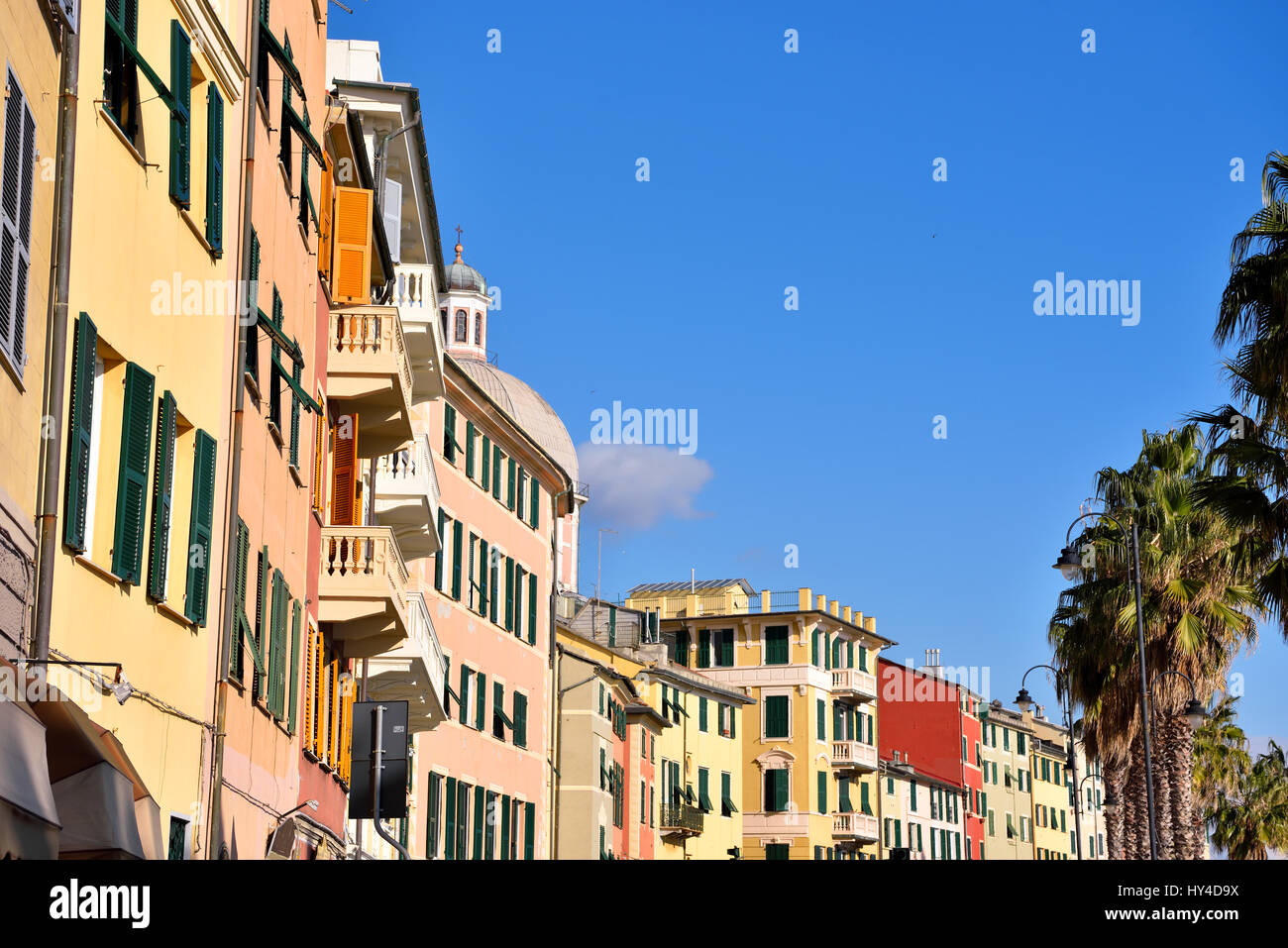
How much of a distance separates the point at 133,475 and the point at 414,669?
16296 millimetres

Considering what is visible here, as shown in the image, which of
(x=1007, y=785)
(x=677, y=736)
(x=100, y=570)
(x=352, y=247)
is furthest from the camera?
(x=1007, y=785)

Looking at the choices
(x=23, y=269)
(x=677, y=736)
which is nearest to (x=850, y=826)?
(x=677, y=736)

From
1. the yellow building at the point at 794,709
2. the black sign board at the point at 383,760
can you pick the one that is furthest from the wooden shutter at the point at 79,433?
the yellow building at the point at 794,709

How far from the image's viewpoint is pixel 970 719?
107 meters

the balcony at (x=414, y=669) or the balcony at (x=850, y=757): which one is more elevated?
the balcony at (x=850, y=757)

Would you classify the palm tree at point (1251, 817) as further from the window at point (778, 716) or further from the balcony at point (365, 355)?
the balcony at point (365, 355)

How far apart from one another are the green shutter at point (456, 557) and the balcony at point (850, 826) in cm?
4847

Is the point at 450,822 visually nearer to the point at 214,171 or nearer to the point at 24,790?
the point at 214,171

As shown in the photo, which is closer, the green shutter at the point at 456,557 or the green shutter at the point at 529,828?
the green shutter at the point at 456,557

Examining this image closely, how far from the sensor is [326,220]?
25688 millimetres

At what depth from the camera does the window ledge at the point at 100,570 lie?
504 inches

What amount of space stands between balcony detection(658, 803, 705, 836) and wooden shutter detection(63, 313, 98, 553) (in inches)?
2334


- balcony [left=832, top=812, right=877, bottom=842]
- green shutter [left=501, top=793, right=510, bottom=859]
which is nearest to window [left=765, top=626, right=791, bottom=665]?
balcony [left=832, top=812, right=877, bottom=842]
